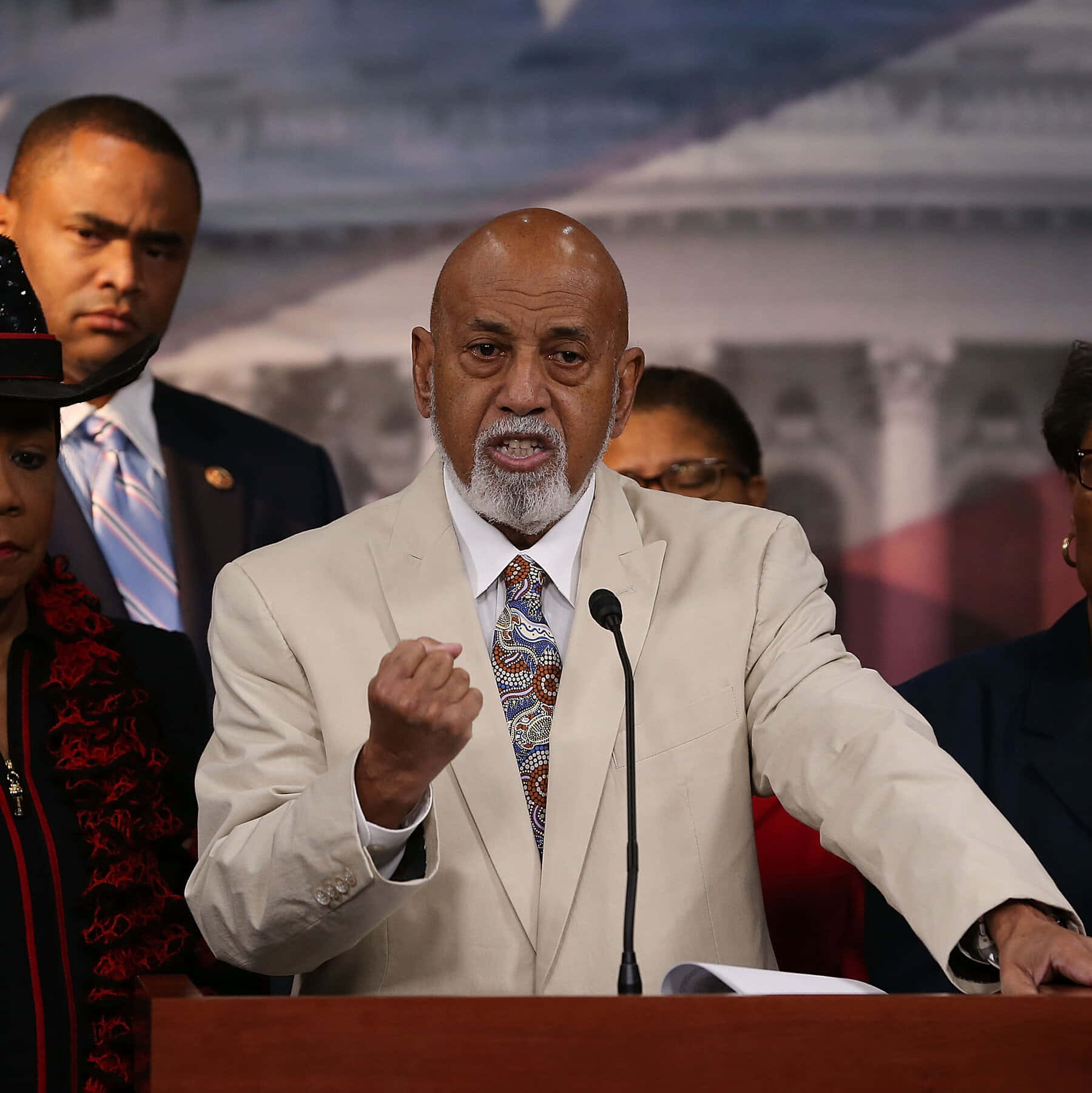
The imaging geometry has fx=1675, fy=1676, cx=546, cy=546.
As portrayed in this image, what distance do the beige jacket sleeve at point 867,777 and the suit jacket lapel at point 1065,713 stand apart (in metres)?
0.52

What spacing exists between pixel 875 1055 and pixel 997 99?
3.15 m

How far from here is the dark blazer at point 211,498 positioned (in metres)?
3.22

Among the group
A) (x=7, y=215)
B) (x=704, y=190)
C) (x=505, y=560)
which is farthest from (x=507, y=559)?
(x=704, y=190)

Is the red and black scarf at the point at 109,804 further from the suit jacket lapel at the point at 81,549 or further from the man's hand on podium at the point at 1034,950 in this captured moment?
the man's hand on podium at the point at 1034,950

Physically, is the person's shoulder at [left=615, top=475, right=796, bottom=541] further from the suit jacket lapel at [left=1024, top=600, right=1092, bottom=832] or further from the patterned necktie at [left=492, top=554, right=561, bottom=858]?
the suit jacket lapel at [left=1024, top=600, right=1092, bottom=832]

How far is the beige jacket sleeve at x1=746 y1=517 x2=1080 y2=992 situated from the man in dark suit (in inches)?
55.1

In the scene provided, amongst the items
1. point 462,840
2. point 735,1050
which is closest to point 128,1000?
point 462,840

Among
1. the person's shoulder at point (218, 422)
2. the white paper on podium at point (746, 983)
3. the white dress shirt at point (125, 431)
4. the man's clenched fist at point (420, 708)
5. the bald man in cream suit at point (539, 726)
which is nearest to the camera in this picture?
the white paper on podium at point (746, 983)

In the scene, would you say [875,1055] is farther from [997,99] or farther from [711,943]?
[997,99]

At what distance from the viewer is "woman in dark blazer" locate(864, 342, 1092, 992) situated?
8.30 feet

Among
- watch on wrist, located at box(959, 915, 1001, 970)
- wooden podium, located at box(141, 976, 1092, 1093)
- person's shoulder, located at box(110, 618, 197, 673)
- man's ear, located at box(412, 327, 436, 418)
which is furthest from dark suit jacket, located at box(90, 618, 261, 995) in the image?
watch on wrist, located at box(959, 915, 1001, 970)

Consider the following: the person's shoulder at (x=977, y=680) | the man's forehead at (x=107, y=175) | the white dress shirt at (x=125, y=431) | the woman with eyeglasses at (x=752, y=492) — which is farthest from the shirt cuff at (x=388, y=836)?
the man's forehead at (x=107, y=175)

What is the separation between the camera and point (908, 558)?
4.06 meters

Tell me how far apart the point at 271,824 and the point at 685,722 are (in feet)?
1.88
